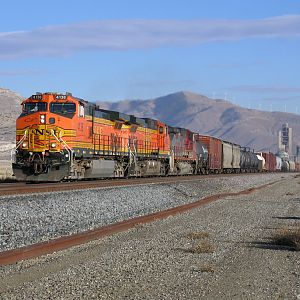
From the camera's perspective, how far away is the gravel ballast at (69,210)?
13109 mm

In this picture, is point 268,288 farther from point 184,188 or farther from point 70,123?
point 184,188

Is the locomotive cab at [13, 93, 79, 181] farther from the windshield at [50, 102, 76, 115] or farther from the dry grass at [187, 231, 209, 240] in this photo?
the dry grass at [187, 231, 209, 240]

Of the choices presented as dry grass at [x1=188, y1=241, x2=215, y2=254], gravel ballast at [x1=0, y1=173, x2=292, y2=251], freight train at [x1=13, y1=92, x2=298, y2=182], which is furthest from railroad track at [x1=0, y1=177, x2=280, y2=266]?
freight train at [x1=13, y1=92, x2=298, y2=182]

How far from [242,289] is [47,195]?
1111cm

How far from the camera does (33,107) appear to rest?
27781mm

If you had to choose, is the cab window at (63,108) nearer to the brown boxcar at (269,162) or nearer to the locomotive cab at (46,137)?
the locomotive cab at (46,137)

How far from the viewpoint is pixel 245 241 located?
13680mm

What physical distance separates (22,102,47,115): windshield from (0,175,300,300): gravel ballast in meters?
13.5

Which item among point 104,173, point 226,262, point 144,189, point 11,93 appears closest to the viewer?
point 226,262

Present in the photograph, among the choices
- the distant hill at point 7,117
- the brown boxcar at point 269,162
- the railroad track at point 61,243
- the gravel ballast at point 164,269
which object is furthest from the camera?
the distant hill at point 7,117

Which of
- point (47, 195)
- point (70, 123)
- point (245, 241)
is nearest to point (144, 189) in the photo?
point (70, 123)

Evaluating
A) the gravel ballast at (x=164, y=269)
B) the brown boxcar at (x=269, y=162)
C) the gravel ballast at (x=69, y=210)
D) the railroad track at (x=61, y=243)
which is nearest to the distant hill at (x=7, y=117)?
the brown boxcar at (x=269, y=162)

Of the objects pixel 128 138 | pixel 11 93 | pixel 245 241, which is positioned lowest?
pixel 245 241

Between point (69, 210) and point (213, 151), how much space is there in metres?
45.0
